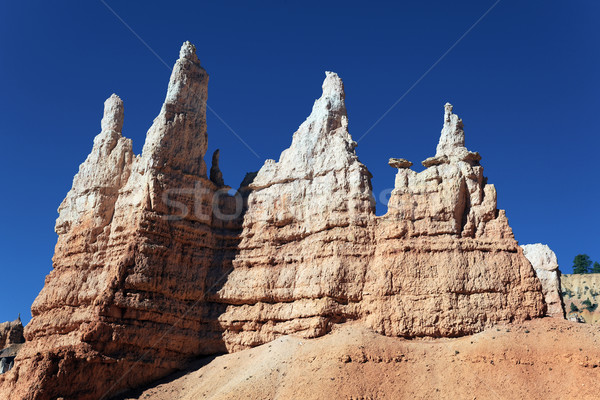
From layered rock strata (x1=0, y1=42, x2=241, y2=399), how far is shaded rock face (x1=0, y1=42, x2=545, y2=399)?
96 mm

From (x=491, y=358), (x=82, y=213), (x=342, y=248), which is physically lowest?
(x=491, y=358)

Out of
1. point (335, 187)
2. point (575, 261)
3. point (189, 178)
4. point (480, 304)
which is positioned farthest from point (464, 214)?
point (575, 261)

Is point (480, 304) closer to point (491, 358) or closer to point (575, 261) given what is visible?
point (491, 358)

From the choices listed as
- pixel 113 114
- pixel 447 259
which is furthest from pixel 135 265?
pixel 447 259

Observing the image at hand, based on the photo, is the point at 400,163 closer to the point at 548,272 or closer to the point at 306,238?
the point at 306,238

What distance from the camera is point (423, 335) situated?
32.7 metres

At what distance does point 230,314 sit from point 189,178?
10.1 metres

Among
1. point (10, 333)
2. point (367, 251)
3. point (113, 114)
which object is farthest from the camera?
point (10, 333)

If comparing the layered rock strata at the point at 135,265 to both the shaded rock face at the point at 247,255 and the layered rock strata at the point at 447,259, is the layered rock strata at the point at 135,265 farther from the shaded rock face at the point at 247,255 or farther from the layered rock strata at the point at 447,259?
the layered rock strata at the point at 447,259

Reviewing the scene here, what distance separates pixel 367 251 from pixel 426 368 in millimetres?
8826

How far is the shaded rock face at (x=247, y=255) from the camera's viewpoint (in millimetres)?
33312

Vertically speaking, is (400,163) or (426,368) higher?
(400,163)

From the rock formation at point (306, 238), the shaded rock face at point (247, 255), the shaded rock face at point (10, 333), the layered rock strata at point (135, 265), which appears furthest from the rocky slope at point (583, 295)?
the shaded rock face at point (10, 333)

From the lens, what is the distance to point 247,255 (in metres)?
40.8
